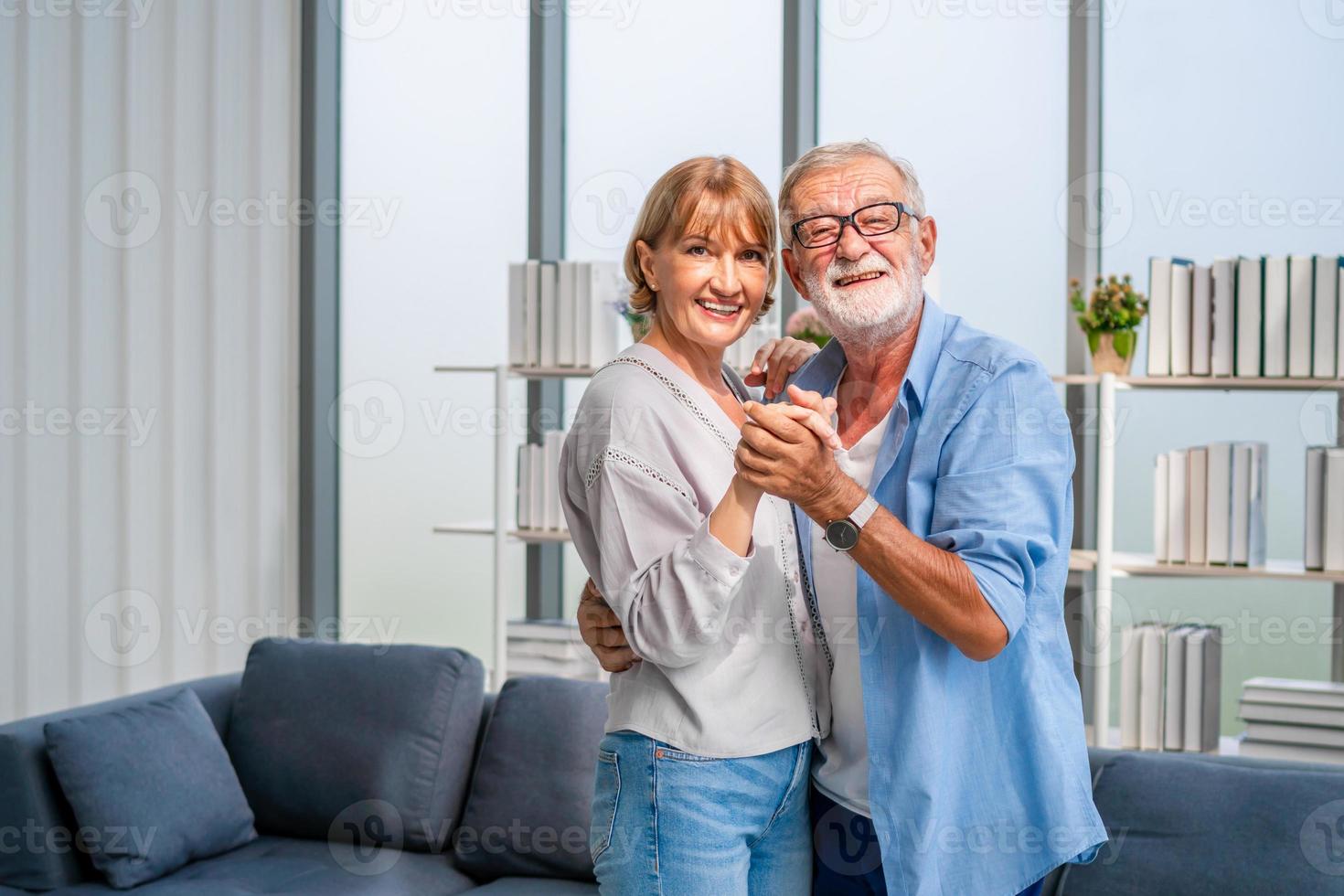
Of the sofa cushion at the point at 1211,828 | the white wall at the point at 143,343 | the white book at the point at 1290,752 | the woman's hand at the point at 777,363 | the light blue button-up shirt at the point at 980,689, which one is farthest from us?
the white wall at the point at 143,343

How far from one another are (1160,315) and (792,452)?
7.87ft

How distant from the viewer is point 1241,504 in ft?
10.7

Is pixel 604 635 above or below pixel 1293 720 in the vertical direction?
above

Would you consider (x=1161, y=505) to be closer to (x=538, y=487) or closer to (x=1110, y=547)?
(x=1110, y=547)

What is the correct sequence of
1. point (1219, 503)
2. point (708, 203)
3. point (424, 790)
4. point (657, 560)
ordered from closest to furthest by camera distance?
point (657, 560) < point (708, 203) < point (424, 790) < point (1219, 503)

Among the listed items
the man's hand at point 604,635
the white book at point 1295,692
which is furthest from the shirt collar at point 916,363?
the white book at point 1295,692

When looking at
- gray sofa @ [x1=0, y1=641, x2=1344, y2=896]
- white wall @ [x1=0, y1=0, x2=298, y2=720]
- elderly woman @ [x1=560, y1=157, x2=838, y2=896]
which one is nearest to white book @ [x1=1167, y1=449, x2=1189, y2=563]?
gray sofa @ [x1=0, y1=641, x2=1344, y2=896]

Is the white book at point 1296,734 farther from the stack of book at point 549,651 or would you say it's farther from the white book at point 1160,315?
the stack of book at point 549,651

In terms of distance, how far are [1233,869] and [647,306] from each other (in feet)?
4.84

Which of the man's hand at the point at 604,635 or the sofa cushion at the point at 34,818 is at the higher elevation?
the man's hand at the point at 604,635

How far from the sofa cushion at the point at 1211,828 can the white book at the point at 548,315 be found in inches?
84.7

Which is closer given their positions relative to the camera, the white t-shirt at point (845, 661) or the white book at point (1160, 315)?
the white t-shirt at point (845, 661)

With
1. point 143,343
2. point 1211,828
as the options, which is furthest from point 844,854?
point 143,343

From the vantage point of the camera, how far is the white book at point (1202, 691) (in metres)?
3.30
